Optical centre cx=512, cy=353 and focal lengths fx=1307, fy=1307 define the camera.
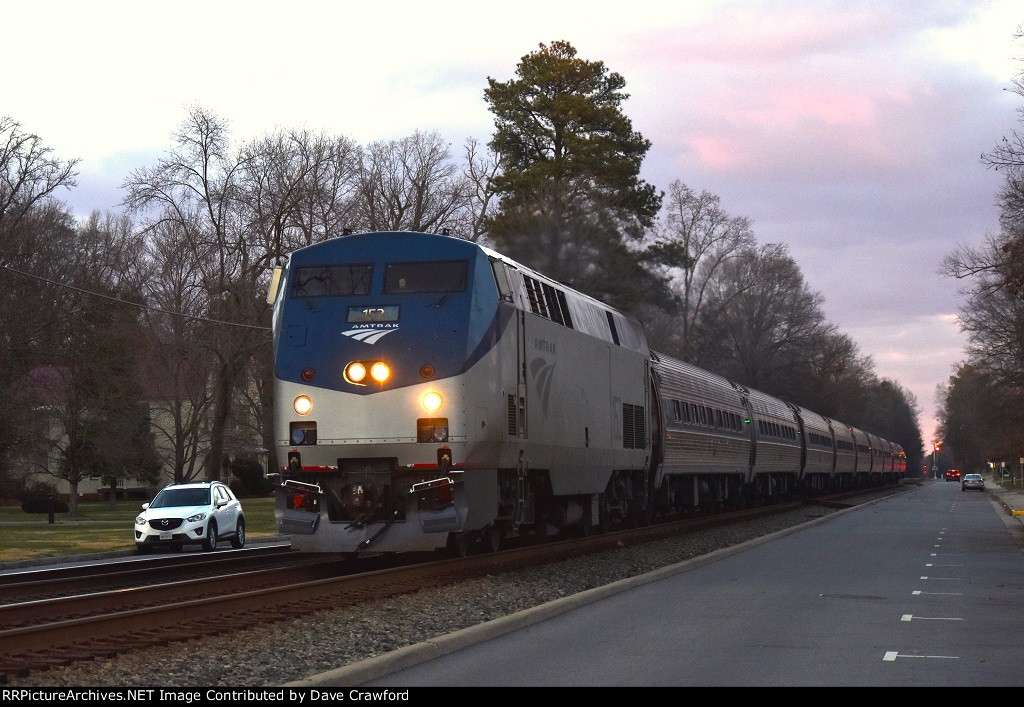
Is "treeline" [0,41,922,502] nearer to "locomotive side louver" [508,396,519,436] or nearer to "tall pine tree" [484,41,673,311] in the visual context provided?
"tall pine tree" [484,41,673,311]

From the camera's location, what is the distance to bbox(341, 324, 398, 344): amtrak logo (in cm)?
1622

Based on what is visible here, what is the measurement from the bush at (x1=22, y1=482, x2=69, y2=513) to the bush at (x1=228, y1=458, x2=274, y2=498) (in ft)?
31.7

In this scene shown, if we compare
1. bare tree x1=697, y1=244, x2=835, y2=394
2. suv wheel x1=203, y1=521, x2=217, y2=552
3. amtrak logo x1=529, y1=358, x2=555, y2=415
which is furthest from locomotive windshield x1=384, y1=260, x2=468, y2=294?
bare tree x1=697, y1=244, x2=835, y2=394

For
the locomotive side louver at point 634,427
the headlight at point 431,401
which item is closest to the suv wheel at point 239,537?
the locomotive side louver at point 634,427

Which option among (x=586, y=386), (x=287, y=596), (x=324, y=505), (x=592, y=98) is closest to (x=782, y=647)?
(x=287, y=596)

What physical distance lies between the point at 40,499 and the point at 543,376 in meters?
41.0

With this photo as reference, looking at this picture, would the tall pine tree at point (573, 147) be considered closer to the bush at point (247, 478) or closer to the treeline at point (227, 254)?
the treeline at point (227, 254)

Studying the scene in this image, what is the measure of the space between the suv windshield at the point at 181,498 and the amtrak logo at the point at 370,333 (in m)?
12.5

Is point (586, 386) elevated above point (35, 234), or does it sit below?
below

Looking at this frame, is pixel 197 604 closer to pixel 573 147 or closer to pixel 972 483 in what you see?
pixel 573 147

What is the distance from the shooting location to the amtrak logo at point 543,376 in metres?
18.4

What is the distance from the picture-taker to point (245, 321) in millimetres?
45500
